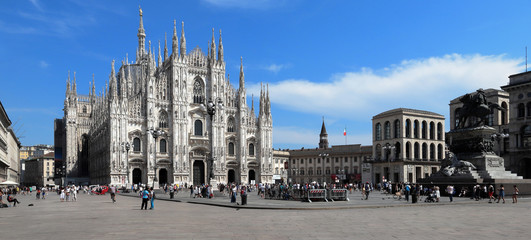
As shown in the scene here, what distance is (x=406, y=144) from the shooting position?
75625mm

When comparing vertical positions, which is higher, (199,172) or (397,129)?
(397,129)

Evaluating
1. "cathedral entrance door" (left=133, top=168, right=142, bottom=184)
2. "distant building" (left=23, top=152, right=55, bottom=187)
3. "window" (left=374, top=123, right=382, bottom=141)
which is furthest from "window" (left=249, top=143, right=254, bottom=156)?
"distant building" (left=23, top=152, right=55, bottom=187)

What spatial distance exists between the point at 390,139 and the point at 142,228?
6505 centimetres

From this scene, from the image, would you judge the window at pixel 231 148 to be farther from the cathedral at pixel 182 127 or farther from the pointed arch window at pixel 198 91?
the pointed arch window at pixel 198 91

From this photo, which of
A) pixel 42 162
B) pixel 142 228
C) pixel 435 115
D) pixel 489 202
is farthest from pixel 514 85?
pixel 42 162

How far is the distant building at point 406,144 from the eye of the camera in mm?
74688

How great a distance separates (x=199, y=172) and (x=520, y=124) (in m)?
44.7

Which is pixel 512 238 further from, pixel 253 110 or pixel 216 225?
pixel 253 110

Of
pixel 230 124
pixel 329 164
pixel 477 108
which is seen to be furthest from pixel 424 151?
pixel 477 108

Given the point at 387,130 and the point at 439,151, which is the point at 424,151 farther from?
the point at 387,130

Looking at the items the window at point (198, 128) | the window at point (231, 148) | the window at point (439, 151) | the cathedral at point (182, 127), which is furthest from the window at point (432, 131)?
the window at point (198, 128)

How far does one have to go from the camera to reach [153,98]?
6981 centimetres

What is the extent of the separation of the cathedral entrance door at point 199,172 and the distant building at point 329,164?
22.1m

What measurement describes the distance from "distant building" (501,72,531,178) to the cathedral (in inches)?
1403
